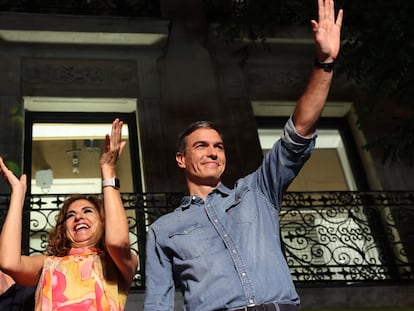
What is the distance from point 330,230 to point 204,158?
4934 mm

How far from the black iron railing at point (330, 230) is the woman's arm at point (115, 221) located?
3.63 metres

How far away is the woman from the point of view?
111 inches

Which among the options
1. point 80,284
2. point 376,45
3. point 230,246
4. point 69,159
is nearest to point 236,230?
point 230,246

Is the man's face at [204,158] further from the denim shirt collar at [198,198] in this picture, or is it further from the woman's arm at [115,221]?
the woman's arm at [115,221]

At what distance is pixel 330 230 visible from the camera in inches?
287

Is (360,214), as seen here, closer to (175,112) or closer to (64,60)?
(175,112)

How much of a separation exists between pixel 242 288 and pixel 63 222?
4.96 feet

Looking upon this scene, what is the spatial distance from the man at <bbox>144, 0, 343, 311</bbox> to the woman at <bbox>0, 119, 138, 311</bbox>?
9.7 inches

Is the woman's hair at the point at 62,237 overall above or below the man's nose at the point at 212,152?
below

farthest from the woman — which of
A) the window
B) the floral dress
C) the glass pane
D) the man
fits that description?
the glass pane

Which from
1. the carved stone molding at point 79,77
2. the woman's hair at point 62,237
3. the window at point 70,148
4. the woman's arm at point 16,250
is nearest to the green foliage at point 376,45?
the carved stone molding at point 79,77

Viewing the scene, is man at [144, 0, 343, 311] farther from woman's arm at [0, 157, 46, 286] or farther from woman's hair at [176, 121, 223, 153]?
woman's arm at [0, 157, 46, 286]

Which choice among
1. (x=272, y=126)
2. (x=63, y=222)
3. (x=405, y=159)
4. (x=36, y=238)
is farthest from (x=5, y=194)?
(x=405, y=159)

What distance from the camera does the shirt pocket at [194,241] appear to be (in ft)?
8.02
